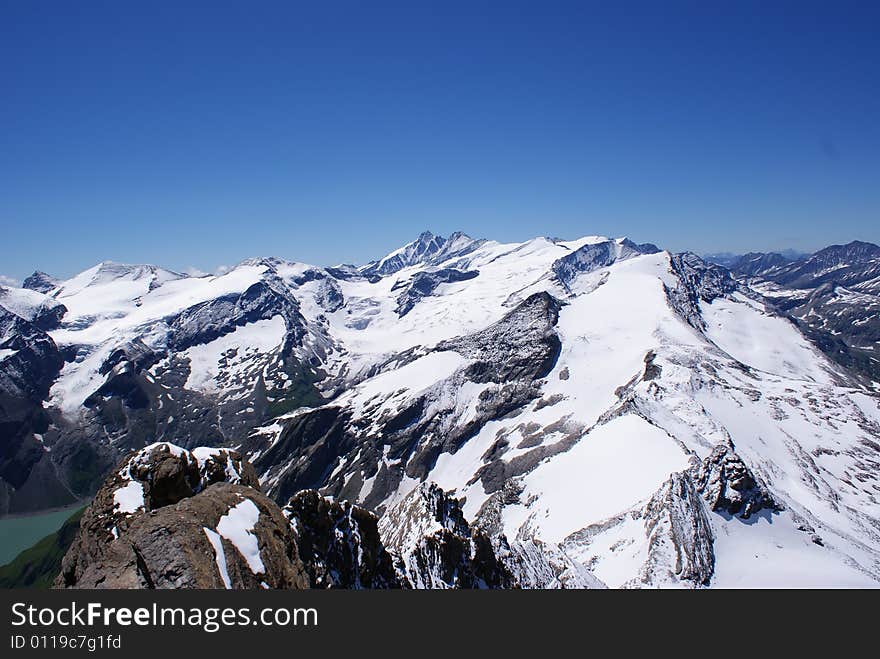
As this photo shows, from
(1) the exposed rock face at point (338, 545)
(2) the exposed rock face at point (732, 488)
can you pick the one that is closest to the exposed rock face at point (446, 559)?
(1) the exposed rock face at point (338, 545)

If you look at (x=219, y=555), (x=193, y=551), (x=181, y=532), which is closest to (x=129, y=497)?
(x=181, y=532)

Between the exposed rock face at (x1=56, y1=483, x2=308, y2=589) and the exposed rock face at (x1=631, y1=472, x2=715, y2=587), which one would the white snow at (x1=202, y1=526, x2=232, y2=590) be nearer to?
the exposed rock face at (x1=56, y1=483, x2=308, y2=589)

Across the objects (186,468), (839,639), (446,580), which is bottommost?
(446,580)

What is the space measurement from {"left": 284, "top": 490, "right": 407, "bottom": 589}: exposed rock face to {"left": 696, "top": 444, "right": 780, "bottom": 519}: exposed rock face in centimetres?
6344

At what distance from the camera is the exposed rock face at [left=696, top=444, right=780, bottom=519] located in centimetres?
7919

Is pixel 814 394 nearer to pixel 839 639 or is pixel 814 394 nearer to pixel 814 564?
pixel 814 564

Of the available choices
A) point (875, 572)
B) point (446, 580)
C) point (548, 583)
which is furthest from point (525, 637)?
point (875, 572)

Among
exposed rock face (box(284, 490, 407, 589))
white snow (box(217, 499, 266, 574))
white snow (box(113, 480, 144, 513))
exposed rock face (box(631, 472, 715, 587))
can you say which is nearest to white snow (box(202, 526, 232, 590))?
white snow (box(217, 499, 266, 574))

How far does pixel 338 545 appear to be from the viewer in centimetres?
3831

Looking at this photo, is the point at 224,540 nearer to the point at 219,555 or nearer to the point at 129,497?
the point at 219,555

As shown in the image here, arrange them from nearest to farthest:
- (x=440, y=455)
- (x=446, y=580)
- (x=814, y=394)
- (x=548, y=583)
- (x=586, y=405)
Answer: (x=446, y=580) < (x=548, y=583) < (x=814, y=394) < (x=586, y=405) < (x=440, y=455)

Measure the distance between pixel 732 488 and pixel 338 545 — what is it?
74.0 meters

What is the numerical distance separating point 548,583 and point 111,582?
181 feet

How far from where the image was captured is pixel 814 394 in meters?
144
